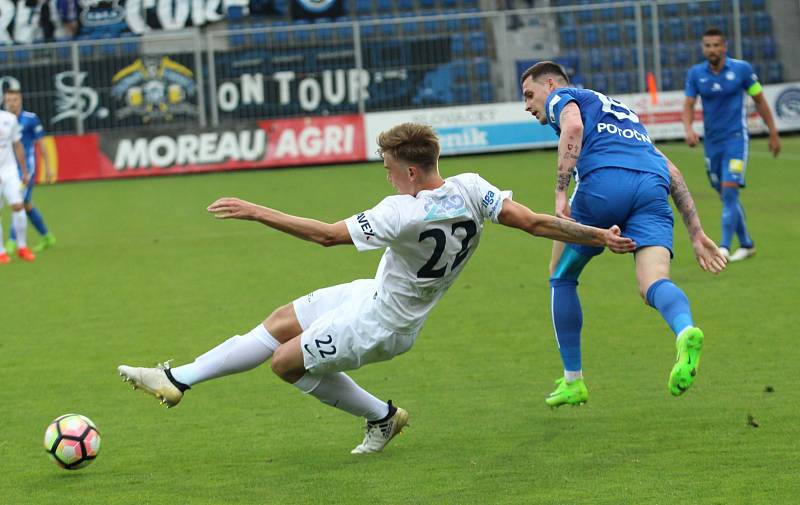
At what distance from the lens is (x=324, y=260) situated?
44.4ft

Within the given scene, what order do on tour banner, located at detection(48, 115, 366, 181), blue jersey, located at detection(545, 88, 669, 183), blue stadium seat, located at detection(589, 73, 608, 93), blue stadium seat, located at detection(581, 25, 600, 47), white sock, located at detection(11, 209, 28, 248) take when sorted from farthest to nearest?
blue stadium seat, located at detection(581, 25, 600, 47), blue stadium seat, located at detection(589, 73, 608, 93), on tour banner, located at detection(48, 115, 366, 181), white sock, located at detection(11, 209, 28, 248), blue jersey, located at detection(545, 88, 669, 183)

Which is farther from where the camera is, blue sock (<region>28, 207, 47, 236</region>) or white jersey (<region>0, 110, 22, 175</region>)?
blue sock (<region>28, 207, 47, 236</region>)

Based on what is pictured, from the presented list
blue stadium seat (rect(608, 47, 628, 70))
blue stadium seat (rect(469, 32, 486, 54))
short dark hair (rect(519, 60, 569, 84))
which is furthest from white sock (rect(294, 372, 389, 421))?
blue stadium seat (rect(469, 32, 486, 54))

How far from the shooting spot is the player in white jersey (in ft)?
49.2

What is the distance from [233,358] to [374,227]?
112 cm

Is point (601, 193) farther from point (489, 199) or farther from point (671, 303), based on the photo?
point (489, 199)

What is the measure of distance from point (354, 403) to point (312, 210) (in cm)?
1250

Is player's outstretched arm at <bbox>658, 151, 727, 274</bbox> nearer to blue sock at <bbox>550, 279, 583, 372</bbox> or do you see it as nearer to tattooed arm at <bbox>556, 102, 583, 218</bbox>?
tattooed arm at <bbox>556, 102, 583, 218</bbox>

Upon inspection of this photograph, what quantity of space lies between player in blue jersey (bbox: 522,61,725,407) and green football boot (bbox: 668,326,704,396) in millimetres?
531

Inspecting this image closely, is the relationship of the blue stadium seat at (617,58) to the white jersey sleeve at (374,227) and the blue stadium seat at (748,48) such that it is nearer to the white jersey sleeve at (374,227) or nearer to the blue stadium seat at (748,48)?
the blue stadium seat at (748,48)

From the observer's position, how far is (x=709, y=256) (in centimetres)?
637

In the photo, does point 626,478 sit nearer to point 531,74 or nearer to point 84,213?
point 531,74

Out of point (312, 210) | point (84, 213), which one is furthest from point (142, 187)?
point (312, 210)

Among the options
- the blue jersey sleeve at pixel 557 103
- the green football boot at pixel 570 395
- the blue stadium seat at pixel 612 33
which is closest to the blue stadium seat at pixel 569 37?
the blue stadium seat at pixel 612 33
